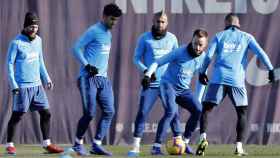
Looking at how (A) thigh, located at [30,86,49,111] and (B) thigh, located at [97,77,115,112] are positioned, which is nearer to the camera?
(B) thigh, located at [97,77,115,112]

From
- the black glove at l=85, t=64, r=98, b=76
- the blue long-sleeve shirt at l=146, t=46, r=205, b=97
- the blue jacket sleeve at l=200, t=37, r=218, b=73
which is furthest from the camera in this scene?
the blue long-sleeve shirt at l=146, t=46, r=205, b=97

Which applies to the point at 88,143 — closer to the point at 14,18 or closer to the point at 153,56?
the point at 14,18

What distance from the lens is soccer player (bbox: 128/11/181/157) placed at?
45.2 ft

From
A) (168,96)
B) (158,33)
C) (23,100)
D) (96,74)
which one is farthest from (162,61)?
(23,100)

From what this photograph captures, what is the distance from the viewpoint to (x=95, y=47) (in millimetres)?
13703

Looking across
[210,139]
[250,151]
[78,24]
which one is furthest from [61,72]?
[250,151]

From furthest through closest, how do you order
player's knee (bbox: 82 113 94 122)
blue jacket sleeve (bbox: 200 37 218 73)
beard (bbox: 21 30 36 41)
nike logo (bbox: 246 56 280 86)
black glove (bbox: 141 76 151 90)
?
nike logo (bbox: 246 56 280 86) → beard (bbox: 21 30 36 41) → player's knee (bbox: 82 113 94 122) → blue jacket sleeve (bbox: 200 37 218 73) → black glove (bbox: 141 76 151 90)

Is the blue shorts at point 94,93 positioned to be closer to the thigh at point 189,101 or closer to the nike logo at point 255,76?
the thigh at point 189,101

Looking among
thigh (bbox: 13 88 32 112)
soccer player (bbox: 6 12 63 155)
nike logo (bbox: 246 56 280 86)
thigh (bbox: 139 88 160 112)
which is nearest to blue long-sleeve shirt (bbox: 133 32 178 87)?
thigh (bbox: 139 88 160 112)

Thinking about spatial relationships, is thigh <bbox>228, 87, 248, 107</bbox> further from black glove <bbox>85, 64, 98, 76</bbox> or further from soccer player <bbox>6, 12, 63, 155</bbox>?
soccer player <bbox>6, 12, 63, 155</bbox>

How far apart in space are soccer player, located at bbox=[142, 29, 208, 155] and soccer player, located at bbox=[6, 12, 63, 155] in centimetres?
168

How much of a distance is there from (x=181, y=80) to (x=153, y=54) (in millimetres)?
531

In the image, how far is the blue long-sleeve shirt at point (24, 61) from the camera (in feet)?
46.9

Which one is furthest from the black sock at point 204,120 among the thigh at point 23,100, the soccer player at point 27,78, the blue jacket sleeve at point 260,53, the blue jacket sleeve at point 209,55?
the thigh at point 23,100
